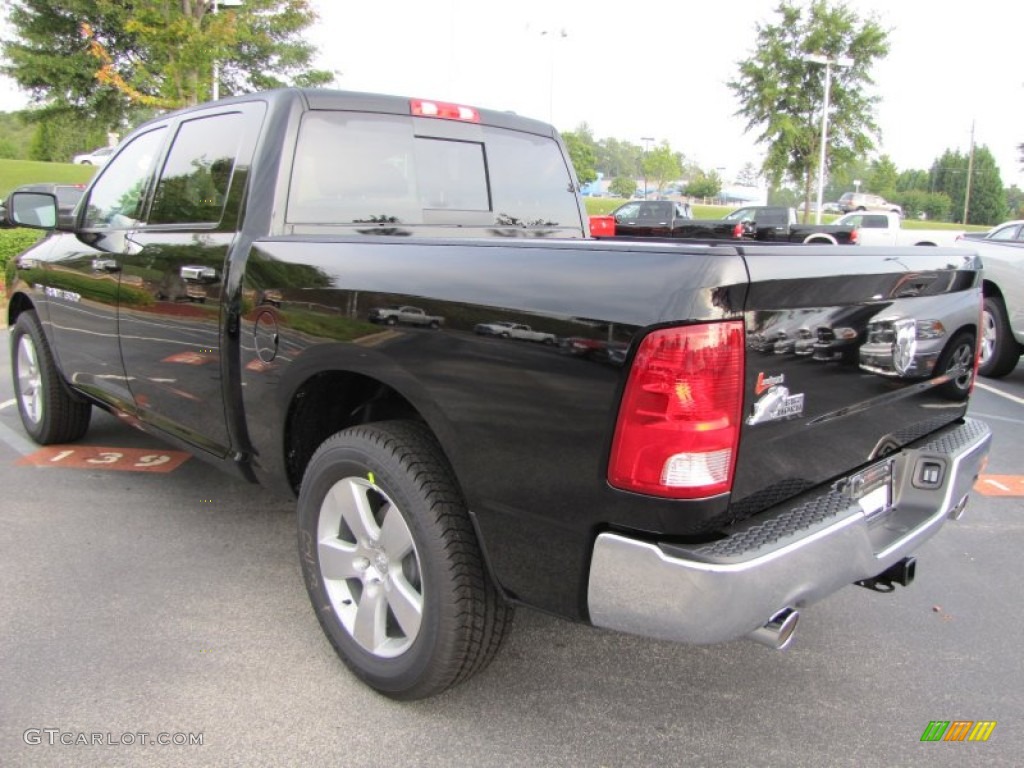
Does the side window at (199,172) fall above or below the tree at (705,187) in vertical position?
below

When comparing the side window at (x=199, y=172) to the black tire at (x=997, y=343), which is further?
the black tire at (x=997, y=343)

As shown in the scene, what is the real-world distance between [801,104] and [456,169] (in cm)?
2957

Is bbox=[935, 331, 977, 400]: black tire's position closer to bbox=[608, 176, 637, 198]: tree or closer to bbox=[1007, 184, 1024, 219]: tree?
bbox=[608, 176, 637, 198]: tree


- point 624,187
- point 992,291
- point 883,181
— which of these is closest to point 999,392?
point 992,291

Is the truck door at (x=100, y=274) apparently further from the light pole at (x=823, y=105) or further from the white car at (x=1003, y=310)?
the light pole at (x=823, y=105)

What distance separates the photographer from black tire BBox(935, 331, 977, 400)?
2691 millimetres

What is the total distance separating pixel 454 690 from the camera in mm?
2525

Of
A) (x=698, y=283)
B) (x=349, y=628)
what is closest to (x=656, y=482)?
(x=698, y=283)

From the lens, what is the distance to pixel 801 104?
2912 centimetres

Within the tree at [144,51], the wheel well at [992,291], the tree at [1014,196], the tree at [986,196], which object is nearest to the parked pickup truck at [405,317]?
the wheel well at [992,291]

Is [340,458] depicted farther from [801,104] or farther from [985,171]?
[985,171]

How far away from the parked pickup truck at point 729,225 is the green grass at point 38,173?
1178 inches

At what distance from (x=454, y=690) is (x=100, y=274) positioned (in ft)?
8.61

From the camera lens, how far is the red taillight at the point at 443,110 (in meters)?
3.41
